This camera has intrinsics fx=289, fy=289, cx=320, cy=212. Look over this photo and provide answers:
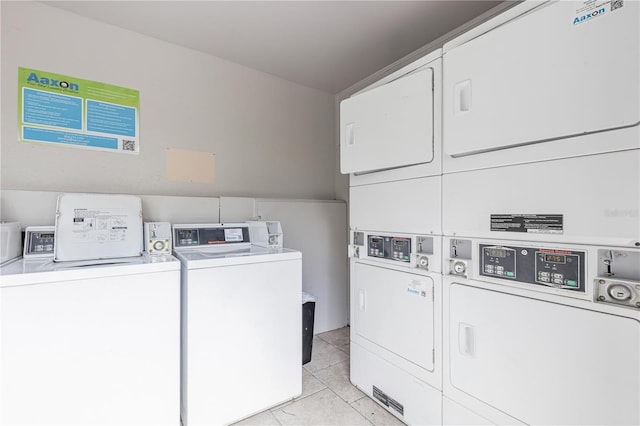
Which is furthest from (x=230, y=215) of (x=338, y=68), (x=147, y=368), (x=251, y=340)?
(x=338, y=68)

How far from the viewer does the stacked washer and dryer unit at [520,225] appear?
977 millimetres

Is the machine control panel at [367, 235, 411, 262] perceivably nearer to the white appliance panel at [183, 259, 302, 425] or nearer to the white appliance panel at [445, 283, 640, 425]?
the white appliance panel at [445, 283, 640, 425]

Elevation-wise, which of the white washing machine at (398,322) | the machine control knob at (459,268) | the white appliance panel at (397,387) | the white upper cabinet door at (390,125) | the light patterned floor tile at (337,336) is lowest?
the light patterned floor tile at (337,336)

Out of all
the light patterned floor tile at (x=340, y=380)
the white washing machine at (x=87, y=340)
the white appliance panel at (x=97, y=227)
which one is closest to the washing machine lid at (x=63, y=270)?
the white washing machine at (x=87, y=340)

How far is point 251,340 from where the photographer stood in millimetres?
1742

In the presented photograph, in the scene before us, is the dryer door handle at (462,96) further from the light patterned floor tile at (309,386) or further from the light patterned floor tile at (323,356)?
the light patterned floor tile at (323,356)

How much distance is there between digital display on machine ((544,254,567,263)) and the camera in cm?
111

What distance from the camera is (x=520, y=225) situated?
1.21 meters

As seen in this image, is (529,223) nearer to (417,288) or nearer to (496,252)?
(496,252)

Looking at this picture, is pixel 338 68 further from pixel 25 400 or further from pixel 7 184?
pixel 25 400

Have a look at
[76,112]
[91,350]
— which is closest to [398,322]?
[91,350]

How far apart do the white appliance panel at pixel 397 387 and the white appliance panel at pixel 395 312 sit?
10cm

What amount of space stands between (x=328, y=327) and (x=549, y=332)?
2.20m

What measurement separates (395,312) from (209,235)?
1429 millimetres
